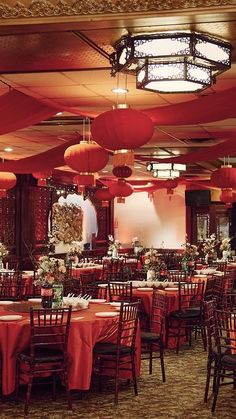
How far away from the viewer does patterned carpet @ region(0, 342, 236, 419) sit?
5.57 metres

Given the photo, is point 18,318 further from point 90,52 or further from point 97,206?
point 97,206

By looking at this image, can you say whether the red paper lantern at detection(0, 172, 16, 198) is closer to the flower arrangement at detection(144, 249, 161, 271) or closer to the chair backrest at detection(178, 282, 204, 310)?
the flower arrangement at detection(144, 249, 161, 271)

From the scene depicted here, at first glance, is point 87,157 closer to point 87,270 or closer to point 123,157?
point 123,157

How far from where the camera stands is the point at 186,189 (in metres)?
20.4

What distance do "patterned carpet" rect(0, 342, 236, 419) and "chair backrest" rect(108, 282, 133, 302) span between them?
1.44 m

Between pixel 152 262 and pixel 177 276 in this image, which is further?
pixel 177 276

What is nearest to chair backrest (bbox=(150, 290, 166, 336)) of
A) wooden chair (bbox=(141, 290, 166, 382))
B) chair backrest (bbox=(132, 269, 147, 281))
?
wooden chair (bbox=(141, 290, 166, 382))

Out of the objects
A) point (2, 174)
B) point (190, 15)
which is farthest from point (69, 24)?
point (2, 174)

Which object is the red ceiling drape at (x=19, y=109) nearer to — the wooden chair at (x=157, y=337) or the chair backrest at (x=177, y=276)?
the wooden chair at (x=157, y=337)

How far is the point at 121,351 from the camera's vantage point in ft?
20.3

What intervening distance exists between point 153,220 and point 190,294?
508 inches

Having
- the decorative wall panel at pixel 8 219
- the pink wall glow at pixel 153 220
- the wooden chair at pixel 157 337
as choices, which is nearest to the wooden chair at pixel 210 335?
the wooden chair at pixel 157 337

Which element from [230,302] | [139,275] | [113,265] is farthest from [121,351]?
[113,265]

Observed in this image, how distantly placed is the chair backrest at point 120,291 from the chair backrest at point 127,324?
158 cm
